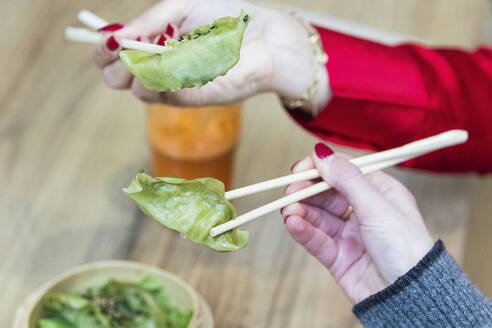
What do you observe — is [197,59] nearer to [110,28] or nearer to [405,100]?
[110,28]

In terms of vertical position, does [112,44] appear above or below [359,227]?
above

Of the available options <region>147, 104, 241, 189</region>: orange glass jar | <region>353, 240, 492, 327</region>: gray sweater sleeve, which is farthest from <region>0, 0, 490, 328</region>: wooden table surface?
<region>353, 240, 492, 327</region>: gray sweater sleeve

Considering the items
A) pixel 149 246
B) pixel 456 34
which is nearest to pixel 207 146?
pixel 149 246

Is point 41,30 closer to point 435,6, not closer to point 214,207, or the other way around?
point 214,207

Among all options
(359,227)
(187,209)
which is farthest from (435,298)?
(187,209)

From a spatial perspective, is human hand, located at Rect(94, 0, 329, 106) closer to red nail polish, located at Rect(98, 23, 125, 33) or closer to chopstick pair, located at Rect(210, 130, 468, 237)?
red nail polish, located at Rect(98, 23, 125, 33)

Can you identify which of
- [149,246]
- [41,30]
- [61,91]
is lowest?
[149,246]

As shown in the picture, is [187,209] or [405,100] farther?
[405,100]
